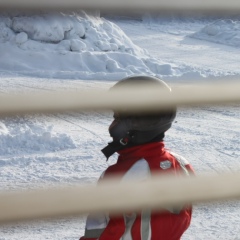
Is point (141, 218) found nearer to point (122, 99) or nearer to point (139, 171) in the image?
point (139, 171)

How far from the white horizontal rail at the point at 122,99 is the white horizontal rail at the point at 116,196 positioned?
8 cm

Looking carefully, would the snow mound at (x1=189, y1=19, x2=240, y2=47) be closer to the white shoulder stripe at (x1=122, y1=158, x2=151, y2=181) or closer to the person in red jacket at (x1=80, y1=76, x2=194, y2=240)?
the person in red jacket at (x1=80, y1=76, x2=194, y2=240)

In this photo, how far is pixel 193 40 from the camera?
17.4 metres

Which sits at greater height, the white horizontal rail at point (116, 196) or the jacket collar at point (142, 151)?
the white horizontal rail at point (116, 196)

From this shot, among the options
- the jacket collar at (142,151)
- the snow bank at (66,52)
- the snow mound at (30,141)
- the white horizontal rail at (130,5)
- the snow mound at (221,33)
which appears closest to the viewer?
the white horizontal rail at (130,5)

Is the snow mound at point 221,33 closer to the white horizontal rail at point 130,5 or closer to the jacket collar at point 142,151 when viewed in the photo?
the jacket collar at point 142,151

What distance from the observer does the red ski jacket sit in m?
1.30

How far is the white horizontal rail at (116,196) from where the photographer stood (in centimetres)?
62

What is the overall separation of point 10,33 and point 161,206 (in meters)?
13.1

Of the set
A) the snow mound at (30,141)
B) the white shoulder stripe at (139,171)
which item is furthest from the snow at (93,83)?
the white shoulder stripe at (139,171)

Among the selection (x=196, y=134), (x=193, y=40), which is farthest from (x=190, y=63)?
(x=196, y=134)

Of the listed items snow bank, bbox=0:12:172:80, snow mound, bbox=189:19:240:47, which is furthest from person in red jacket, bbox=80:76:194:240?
snow mound, bbox=189:19:240:47

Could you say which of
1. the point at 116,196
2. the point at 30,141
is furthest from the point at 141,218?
the point at 30,141

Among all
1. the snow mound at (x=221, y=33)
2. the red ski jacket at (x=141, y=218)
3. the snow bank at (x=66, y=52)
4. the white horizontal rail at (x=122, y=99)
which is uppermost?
the white horizontal rail at (x=122, y=99)
